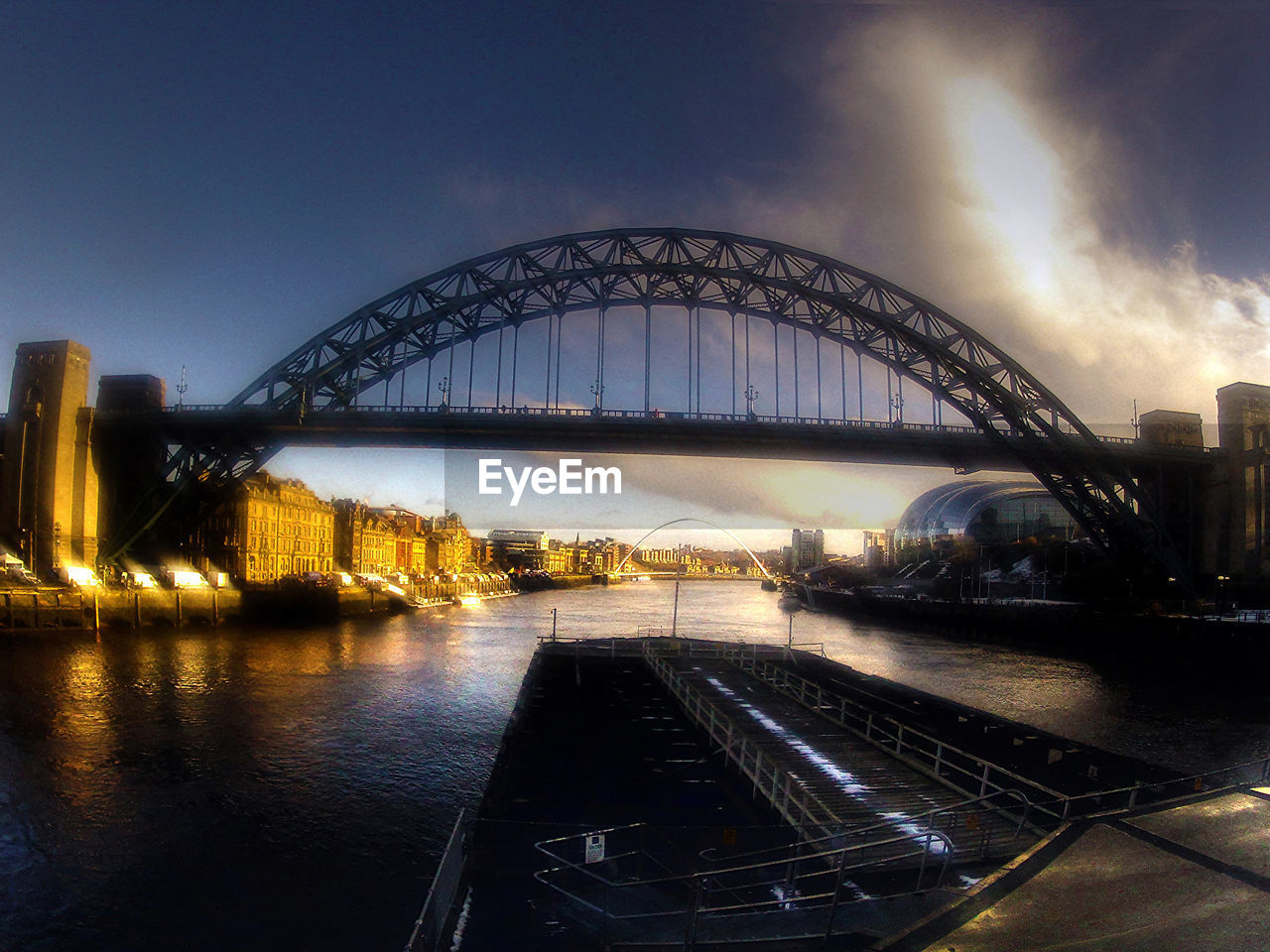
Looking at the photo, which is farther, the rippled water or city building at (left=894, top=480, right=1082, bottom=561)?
city building at (left=894, top=480, right=1082, bottom=561)

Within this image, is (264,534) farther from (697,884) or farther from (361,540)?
(697,884)

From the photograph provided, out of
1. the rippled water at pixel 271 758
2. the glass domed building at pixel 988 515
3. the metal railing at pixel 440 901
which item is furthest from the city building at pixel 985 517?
the metal railing at pixel 440 901

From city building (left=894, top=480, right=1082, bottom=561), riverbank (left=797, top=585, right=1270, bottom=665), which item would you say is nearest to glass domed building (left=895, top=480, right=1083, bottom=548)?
city building (left=894, top=480, right=1082, bottom=561)

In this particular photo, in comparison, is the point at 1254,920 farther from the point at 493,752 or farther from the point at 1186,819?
the point at 493,752

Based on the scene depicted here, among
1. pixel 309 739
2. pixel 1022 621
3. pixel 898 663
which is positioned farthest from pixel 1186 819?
pixel 1022 621

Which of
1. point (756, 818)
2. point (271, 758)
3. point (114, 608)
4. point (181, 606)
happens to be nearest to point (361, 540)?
point (181, 606)

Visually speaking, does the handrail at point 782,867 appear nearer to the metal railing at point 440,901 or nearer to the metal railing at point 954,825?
the metal railing at point 954,825

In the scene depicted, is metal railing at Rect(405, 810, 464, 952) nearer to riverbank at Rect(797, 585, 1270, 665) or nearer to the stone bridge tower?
riverbank at Rect(797, 585, 1270, 665)
